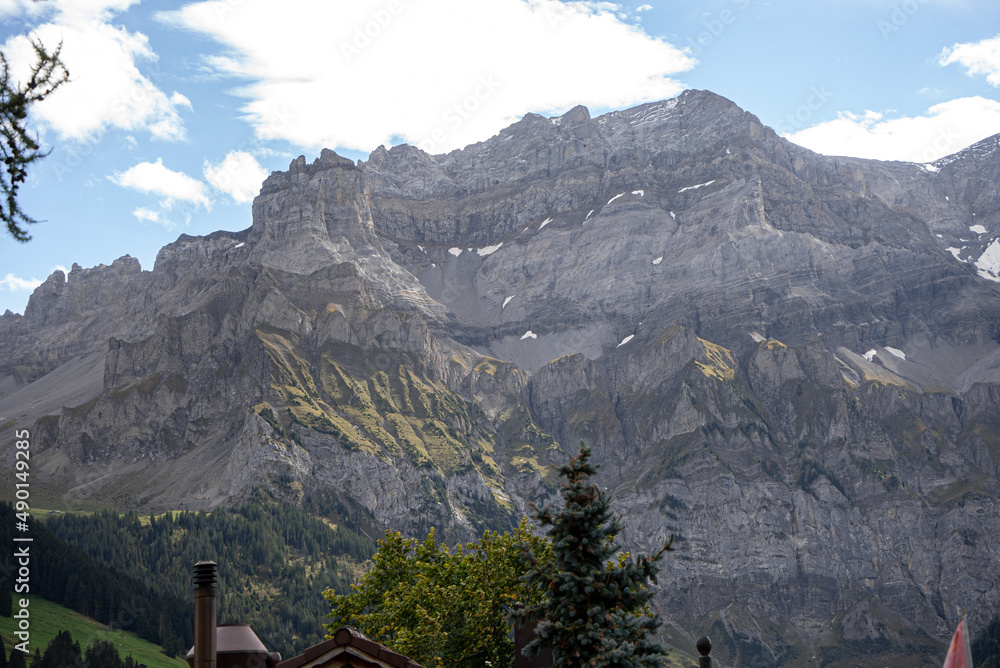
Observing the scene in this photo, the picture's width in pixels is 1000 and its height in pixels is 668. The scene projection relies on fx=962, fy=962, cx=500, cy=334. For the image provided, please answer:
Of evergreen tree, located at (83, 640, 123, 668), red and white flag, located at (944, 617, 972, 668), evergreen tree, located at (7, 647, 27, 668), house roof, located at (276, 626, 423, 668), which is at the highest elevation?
red and white flag, located at (944, 617, 972, 668)

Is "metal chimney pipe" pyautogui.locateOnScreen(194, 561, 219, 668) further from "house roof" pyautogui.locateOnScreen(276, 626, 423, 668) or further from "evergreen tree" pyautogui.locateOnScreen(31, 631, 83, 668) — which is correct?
"evergreen tree" pyautogui.locateOnScreen(31, 631, 83, 668)

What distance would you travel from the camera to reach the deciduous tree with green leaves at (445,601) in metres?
48.6

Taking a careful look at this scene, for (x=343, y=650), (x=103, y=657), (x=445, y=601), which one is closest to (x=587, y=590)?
(x=343, y=650)

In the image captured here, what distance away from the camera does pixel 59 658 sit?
17225cm

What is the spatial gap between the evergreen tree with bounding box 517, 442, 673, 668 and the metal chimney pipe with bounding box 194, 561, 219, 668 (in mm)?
9545

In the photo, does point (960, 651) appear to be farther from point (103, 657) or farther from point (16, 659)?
point (103, 657)

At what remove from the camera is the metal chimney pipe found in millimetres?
22828

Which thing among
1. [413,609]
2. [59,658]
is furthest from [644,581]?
[59,658]

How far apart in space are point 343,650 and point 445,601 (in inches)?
1073

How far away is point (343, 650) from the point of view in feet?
82.1

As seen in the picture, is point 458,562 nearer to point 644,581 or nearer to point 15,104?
point 644,581

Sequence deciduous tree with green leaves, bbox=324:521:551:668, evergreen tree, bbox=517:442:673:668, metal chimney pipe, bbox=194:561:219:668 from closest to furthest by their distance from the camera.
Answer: metal chimney pipe, bbox=194:561:219:668 → evergreen tree, bbox=517:442:673:668 → deciduous tree with green leaves, bbox=324:521:551:668

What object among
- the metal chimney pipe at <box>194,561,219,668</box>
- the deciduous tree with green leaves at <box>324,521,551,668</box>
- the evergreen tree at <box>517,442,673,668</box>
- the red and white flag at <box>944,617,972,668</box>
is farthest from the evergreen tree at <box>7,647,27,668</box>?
the red and white flag at <box>944,617,972,668</box>

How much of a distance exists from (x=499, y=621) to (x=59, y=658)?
6003 inches
